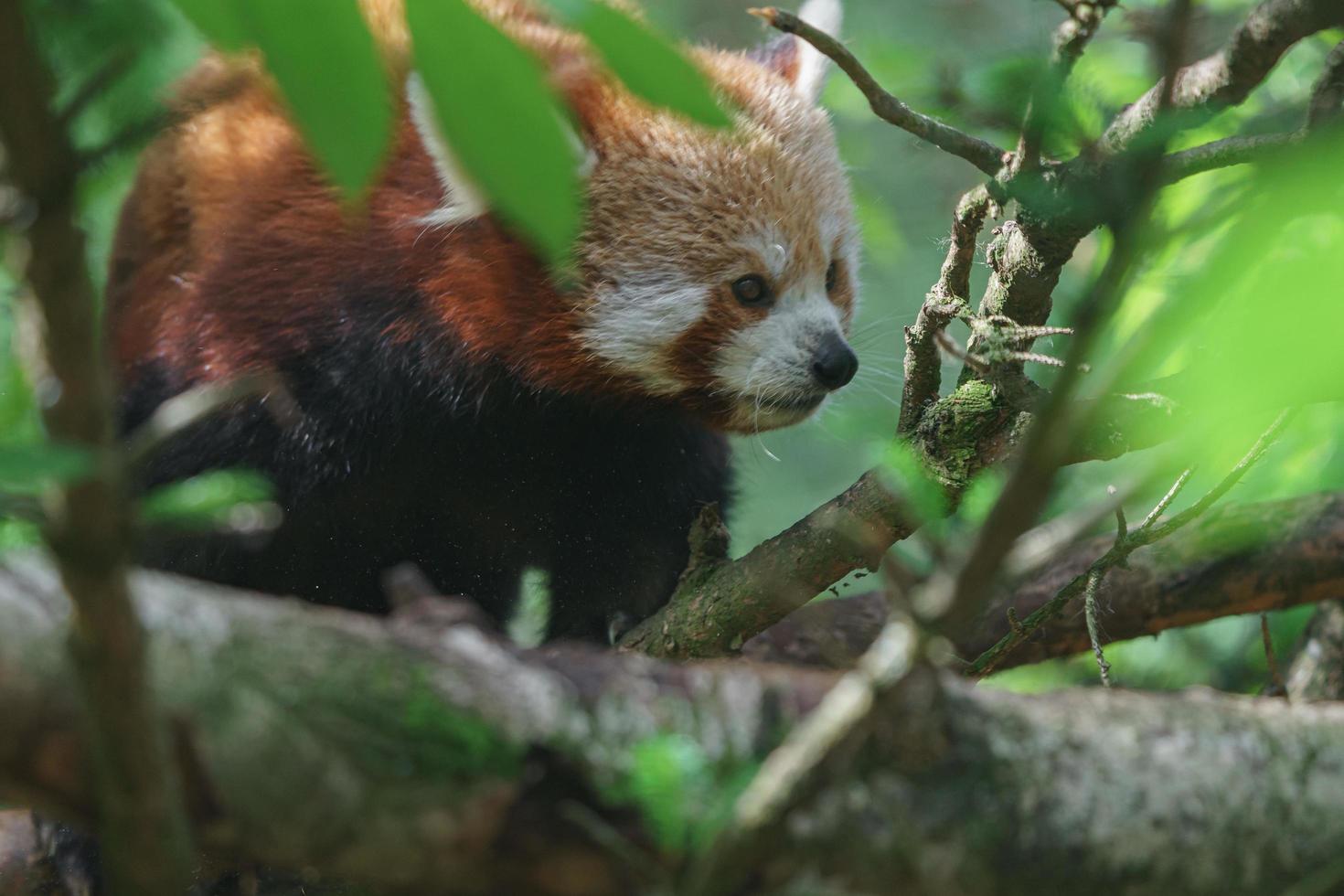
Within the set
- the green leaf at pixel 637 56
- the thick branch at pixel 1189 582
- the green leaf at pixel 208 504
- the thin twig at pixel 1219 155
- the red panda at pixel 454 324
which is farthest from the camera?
the thick branch at pixel 1189 582

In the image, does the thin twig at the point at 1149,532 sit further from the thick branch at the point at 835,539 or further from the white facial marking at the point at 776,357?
the white facial marking at the point at 776,357

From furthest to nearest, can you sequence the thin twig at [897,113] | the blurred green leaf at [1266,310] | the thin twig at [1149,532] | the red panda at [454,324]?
the red panda at [454,324]
the thin twig at [1149,532]
the thin twig at [897,113]
the blurred green leaf at [1266,310]

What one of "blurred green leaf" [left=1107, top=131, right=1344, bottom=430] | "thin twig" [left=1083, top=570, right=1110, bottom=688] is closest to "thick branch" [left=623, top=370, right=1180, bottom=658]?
"thin twig" [left=1083, top=570, right=1110, bottom=688]

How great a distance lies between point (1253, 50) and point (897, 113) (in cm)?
48

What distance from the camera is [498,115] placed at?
2.38ft

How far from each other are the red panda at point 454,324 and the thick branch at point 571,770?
5.31 feet

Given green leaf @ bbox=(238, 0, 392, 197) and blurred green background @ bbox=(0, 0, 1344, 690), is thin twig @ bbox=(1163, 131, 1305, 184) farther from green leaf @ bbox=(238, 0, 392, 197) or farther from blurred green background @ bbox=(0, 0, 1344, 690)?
green leaf @ bbox=(238, 0, 392, 197)

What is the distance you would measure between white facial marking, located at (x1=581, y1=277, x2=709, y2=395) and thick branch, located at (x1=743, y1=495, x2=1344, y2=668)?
79 centimetres

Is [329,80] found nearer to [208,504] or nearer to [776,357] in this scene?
[208,504]

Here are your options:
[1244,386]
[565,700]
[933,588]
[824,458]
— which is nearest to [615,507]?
[565,700]

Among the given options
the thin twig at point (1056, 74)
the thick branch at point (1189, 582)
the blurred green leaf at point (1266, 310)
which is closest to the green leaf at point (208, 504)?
the blurred green leaf at point (1266, 310)

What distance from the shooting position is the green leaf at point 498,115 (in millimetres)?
721

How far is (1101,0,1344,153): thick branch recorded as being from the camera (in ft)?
5.05

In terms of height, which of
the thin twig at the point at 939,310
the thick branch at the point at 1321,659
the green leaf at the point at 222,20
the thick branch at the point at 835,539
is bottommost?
the thick branch at the point at 1321,659
